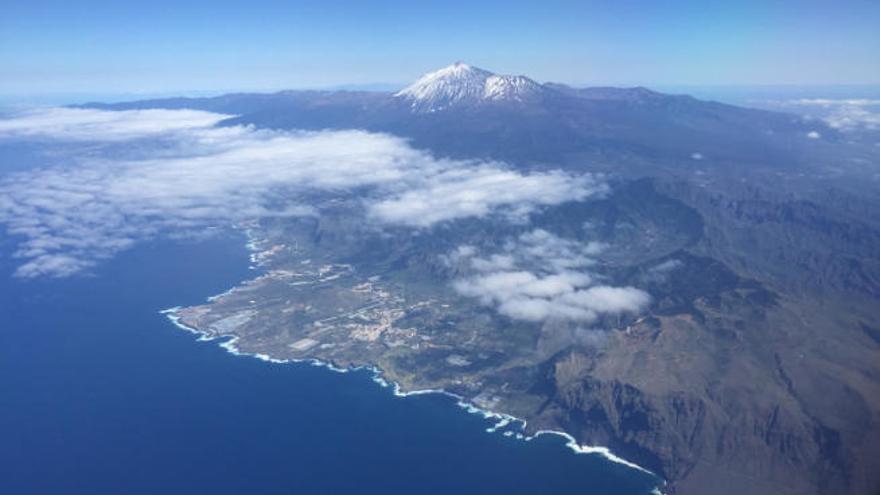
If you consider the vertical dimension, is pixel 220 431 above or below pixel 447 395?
above

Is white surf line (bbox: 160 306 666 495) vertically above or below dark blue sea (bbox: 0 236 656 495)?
below

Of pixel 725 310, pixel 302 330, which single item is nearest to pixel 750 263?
pixel 725 310

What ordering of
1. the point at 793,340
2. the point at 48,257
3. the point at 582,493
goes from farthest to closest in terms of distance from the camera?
the point at 48,257 → the point at 793,340 → the point at 582,493

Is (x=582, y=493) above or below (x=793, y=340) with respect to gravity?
below

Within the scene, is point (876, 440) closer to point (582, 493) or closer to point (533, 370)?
point (582, 493)

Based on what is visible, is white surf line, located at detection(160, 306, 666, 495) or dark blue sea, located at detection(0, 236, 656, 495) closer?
dark blue sea, located at detection(0, 236, 656, 495)

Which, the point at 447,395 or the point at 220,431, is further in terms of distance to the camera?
the point at 447,395
